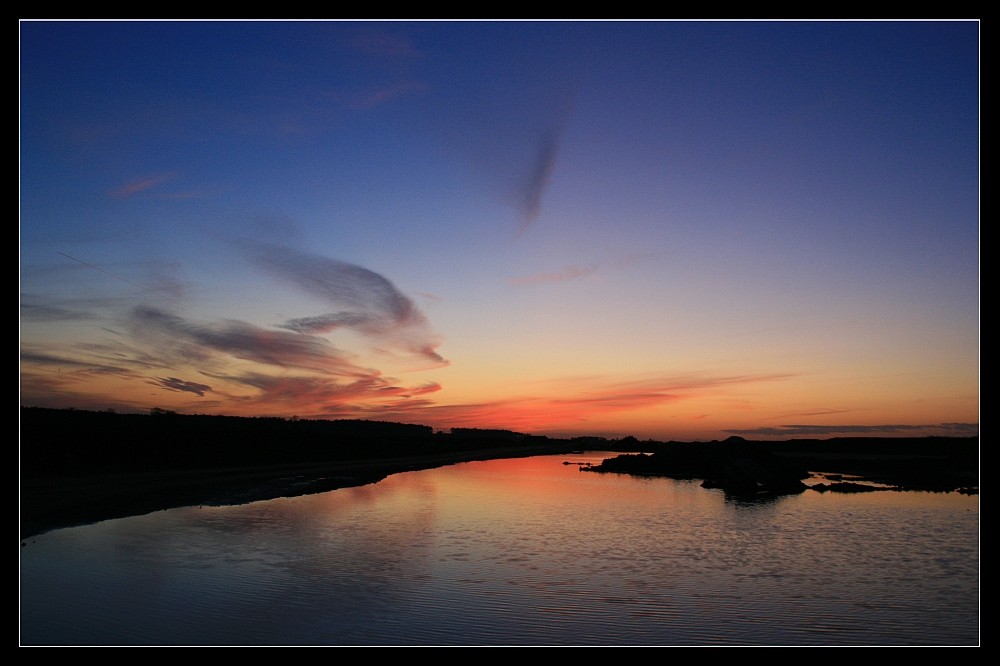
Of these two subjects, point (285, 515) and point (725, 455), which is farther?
point (725, 455)

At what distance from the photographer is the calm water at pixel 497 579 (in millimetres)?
12984

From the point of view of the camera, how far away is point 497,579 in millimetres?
16953

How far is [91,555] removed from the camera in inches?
730

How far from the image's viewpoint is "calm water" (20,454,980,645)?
42.6 feet

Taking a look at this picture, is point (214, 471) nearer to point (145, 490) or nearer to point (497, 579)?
point (145, 490)

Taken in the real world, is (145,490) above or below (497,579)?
below

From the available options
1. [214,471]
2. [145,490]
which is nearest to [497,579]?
[145,490]

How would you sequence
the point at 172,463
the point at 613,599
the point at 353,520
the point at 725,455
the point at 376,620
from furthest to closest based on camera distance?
1. the point at 725,455
2. the point at 172,463
3. the point at 353,520
4. the point at 613,599
5. the point at 376,620

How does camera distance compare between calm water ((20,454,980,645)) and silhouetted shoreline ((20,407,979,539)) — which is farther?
silhouetted shoreline ((20,407,979,539))

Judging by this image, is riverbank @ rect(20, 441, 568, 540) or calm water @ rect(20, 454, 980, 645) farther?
riverbank @ rect(20, 441, 568, 540)
